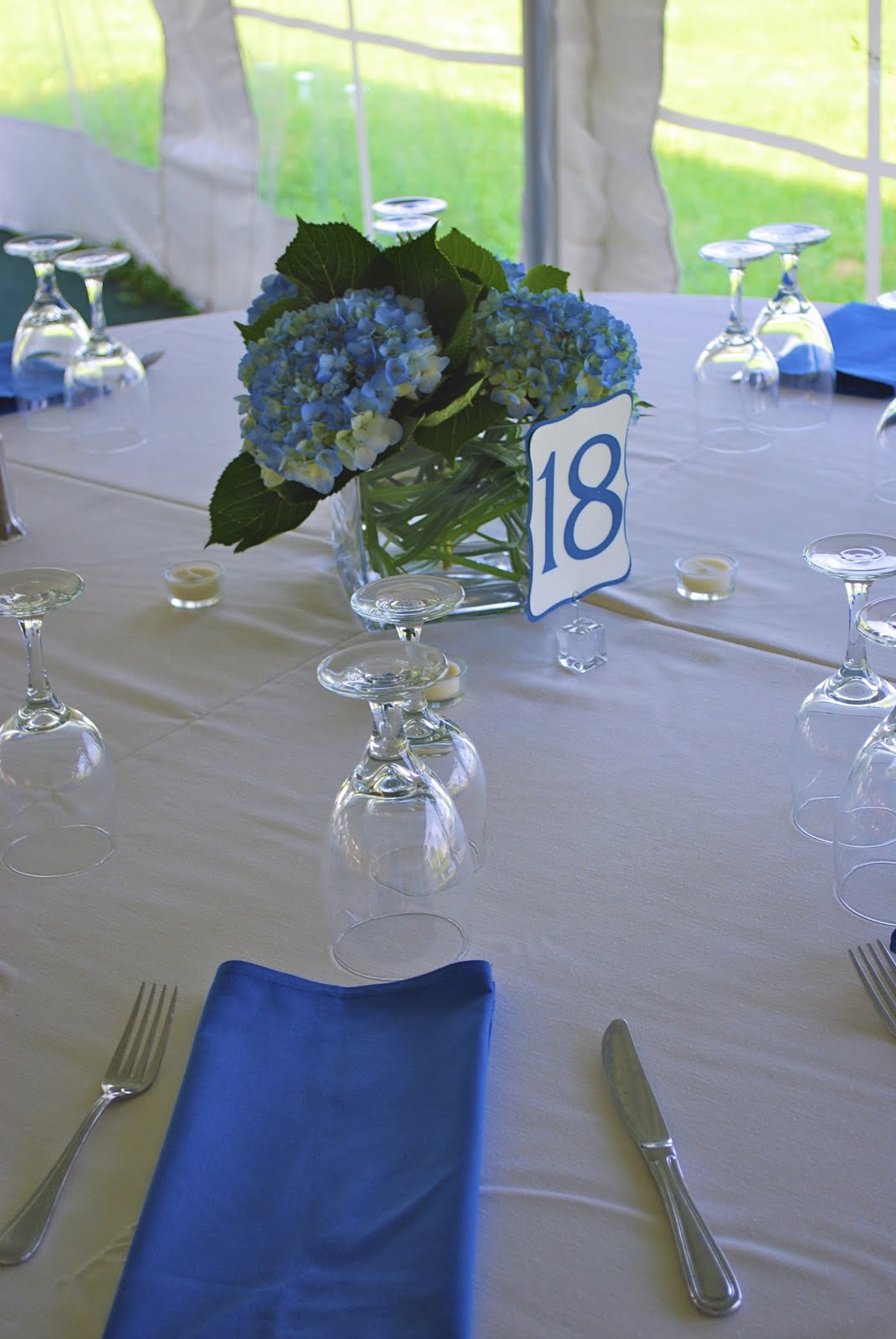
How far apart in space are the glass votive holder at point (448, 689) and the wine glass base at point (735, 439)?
67cm

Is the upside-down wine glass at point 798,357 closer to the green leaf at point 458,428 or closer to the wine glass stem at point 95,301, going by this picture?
the green leaf at point 458,428

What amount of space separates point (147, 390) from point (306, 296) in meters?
0.83

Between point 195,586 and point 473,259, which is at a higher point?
point 473,259

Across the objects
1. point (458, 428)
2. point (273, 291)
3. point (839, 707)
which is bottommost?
point (839, 707)

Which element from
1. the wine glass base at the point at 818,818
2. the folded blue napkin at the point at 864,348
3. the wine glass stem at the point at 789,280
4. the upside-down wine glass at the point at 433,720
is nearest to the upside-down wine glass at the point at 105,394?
the wine glass stem at the point at 789,280

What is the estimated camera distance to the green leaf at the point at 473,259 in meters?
1.20

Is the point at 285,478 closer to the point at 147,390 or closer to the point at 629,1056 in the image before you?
the point at 629,1056

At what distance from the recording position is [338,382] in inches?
43.2

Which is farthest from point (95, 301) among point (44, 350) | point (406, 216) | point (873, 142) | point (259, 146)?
point (259, 146)

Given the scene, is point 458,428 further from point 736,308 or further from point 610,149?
point 610,149

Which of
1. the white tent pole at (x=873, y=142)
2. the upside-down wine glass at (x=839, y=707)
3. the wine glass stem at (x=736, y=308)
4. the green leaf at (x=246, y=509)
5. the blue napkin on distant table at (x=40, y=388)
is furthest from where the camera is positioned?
Answer: the white tent pole at (x=873, y=142)

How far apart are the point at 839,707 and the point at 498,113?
14.8 feet

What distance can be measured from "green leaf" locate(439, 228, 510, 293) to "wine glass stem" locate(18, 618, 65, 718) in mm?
512

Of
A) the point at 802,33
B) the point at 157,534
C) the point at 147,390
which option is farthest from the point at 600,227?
the point at 157,534
